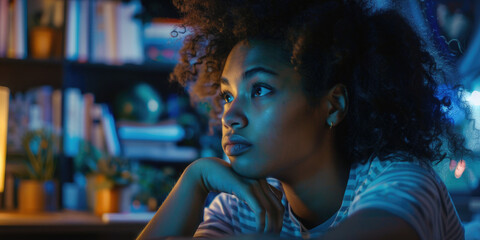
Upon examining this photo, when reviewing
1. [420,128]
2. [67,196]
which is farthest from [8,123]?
[420,128]

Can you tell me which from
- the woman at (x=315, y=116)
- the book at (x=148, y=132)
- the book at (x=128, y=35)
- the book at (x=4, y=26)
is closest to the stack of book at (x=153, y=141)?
the book at (x=148, y=132)

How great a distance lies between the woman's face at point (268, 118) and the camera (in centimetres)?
96

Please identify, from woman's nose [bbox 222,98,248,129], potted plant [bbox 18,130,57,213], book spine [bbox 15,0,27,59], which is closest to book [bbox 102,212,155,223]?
potted plant [bbox 18,130,57,213]

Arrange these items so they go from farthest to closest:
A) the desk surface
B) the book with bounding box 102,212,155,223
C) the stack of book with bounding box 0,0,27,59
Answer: the stack of book with bounding box 0,0,27,59 → the book with bounding box 102,212,155,223 → the desk surface

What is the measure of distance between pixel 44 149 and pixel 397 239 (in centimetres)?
195

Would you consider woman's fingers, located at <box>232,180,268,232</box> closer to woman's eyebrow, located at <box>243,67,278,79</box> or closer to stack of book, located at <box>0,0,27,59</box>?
woman's eyebrow, located at <box>243,67,278,79</box>

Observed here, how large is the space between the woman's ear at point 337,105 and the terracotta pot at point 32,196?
1603mm

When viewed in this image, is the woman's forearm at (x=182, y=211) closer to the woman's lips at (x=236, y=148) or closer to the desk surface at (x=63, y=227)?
the woman's lips at (x=236, y=148)

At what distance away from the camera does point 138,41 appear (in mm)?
2402

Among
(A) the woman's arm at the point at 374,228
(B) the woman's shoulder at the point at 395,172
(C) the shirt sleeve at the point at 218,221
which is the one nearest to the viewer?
(A) the woman's arm at the point at 374,228

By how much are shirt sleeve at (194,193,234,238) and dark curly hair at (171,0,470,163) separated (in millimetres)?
343

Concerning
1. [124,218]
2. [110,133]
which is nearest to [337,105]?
[124,218]

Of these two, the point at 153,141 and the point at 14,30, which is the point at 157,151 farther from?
the point at 14,30

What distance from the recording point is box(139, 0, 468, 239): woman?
3.17ft
